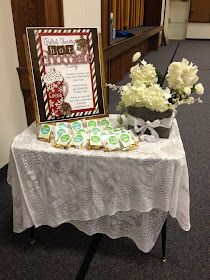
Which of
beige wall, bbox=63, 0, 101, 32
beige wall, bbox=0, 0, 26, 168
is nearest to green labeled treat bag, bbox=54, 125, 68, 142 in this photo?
beige wall, bbox=0, 0, 26, 168

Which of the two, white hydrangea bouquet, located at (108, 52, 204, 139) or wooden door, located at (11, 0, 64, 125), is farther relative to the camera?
wooden door, located at (11, 0, 64, 125)

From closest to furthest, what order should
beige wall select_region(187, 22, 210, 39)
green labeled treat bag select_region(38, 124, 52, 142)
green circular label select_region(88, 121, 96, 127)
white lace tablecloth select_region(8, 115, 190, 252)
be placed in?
white lace tablecloth select_region(8, 115, 190, 252), green labeled treat bag select_region(38, 124, 52, 142), green circular label select_region(88, 121, 96, 127), beige wall select_region(187, 22, 210, 39)

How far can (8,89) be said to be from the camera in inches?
70.8

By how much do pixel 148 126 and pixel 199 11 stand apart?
30.7 ft

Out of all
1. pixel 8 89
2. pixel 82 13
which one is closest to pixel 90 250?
pixel 8 89

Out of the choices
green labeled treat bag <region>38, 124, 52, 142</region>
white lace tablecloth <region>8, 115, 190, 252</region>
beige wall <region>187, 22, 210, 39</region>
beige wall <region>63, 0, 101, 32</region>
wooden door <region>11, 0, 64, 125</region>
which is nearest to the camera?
white lace tablecloth <region>8, 115, 190, 252</region>

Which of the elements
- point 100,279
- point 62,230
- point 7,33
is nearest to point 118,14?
point 7,33

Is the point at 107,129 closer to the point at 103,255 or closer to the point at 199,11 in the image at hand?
the point at 103,255

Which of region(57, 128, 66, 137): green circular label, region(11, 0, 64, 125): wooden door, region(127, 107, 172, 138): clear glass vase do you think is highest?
region(11, 0, 64, 125): wooden door

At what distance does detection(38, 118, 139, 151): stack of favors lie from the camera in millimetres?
1053

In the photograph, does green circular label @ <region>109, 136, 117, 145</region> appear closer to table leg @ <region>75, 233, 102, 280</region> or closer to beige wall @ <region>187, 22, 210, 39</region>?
table leg @ <region>75, 233, 102, 280</region>

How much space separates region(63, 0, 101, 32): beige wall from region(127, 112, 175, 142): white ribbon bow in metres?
1.11

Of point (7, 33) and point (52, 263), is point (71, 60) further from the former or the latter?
point (52, 263)

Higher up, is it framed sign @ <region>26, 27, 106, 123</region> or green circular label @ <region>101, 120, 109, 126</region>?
framed sign @ <region>26, 27, 106, 123</region>
